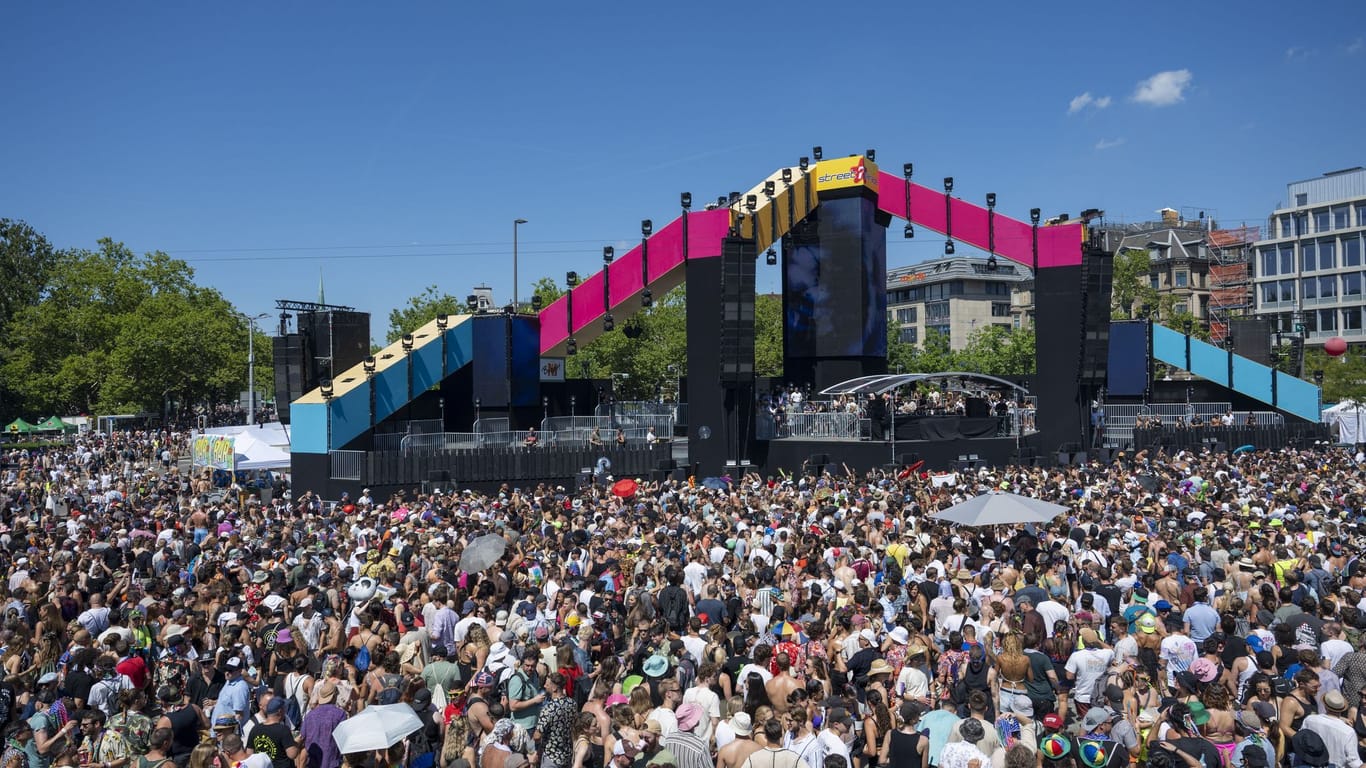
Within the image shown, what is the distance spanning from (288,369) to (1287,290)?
72.8 metres

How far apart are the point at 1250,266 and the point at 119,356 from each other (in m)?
81.5

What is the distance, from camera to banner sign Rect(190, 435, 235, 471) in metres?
30.3

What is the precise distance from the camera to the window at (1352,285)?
6925cm

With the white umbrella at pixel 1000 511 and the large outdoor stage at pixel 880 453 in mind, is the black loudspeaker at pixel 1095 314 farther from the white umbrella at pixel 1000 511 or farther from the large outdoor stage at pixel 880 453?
the white umbrella at pixel 1000 511

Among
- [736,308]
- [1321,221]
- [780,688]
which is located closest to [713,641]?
[780,688]

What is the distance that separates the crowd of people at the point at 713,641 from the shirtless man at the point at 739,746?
0.02m

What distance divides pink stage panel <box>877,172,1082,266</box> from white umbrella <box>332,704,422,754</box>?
2850 centimetres

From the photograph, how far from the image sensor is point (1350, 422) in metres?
38.0

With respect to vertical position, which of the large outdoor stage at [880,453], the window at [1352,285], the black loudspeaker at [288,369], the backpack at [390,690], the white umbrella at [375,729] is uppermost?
the window at [1352,285]

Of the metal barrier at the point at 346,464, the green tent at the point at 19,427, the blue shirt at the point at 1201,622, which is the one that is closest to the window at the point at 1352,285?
the metal barrier at the point at 346,464

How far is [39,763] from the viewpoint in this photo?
7730 millimetres

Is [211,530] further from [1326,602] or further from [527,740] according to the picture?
[1326,602]

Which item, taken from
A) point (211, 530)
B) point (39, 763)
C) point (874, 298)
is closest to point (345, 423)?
point (211, 530)

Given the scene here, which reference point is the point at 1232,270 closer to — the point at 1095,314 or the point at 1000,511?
the point at 1095,314
